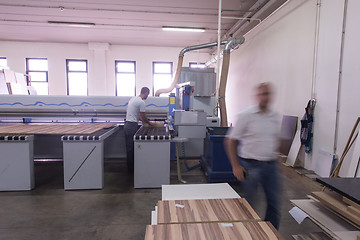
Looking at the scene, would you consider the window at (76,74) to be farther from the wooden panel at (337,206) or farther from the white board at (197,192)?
the wooden panel at (337,206)

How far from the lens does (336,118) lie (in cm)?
301

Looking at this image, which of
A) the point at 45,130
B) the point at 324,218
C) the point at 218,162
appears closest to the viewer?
the point at 324,218

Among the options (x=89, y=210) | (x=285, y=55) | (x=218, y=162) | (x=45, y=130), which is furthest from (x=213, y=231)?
(x=285, y=55)

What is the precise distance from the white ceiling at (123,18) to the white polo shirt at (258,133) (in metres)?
3.71

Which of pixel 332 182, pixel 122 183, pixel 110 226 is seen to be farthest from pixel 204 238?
pixel 122 183

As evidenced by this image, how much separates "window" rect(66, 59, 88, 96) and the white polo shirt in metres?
8.32

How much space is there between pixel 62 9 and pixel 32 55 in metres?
4.20

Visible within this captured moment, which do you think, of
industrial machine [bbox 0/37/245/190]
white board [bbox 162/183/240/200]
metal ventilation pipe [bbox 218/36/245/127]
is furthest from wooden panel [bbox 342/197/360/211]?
metal ventilation pipe [bbox 218/36/245/127]

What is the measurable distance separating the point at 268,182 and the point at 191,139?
2769mm

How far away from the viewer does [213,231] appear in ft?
2.93

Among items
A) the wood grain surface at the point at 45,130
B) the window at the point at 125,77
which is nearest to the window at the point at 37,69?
the window at the point at 125,77

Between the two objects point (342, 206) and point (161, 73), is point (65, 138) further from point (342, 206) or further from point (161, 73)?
point (161, 73)

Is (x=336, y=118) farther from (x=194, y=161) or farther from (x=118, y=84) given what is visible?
(x=118, y=84)

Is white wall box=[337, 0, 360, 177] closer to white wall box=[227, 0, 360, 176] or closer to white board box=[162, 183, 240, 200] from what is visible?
white wall box=[227, 0, 360, 176]
